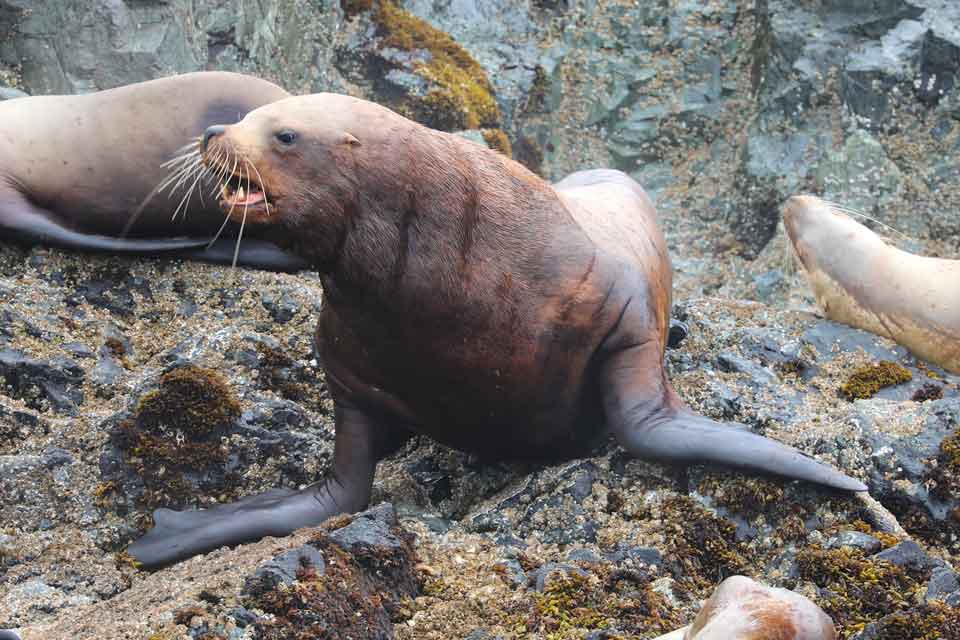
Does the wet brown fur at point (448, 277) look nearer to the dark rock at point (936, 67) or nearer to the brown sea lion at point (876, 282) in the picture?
the brown sea lion at point (876, 282)

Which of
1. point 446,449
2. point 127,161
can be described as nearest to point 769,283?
point 446,449

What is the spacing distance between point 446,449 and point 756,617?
211 cm

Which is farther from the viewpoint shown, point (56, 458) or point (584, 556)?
point (56, 458)

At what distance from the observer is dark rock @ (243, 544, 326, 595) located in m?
3.50

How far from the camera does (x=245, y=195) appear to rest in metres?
4.06

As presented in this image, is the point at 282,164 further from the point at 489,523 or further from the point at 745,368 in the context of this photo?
the point at 745,368

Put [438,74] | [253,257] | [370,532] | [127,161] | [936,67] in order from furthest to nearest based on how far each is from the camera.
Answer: [438,74] < [936,67] < [127,161] < [253,257] < [370,532]

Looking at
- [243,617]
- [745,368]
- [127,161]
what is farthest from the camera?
[127,161]

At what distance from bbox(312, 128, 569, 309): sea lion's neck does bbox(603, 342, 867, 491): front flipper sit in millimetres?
501

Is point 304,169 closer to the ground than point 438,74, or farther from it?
farther from it

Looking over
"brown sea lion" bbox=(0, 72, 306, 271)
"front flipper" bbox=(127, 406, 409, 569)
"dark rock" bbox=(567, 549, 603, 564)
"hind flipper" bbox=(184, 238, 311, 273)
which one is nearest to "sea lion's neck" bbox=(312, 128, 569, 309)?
"front flipper" bbox=(127, 406, 409, 569)

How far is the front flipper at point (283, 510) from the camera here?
4.44m

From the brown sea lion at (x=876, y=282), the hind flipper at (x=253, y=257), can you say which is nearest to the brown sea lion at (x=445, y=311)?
the hind flipper at (x=253, y=257)

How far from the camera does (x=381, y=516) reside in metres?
3.94
